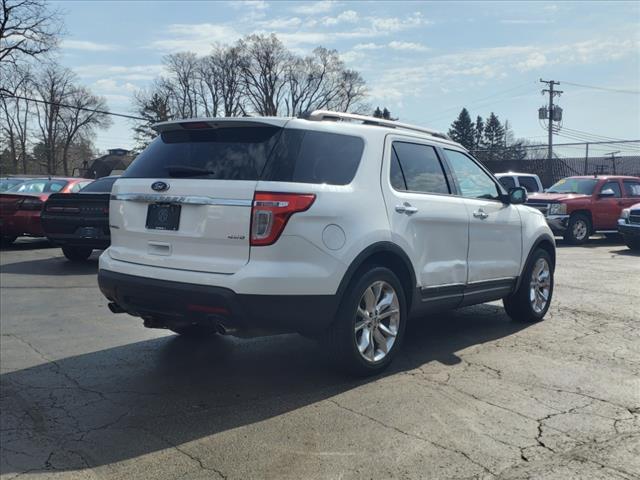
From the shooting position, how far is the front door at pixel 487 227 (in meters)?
5.83

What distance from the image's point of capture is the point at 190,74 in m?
75.8

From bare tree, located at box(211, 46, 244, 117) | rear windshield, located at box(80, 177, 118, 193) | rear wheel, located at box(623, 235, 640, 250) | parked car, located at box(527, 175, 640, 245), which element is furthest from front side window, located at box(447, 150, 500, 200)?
bare tree, located at box(211, 46, 244, 117)

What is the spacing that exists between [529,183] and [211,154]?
54.0ft

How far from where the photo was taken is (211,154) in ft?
14.5

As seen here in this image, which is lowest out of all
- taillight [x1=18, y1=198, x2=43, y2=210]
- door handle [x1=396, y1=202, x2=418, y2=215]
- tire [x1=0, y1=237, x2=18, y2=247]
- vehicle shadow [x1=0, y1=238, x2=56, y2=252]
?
vehicle shadow [x1=0, y1=238, x2=56, y2=252]

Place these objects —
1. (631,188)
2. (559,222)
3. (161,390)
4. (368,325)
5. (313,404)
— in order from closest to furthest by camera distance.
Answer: (313,404) → (161,390) → (368,325) → (559,222) → (631,188)

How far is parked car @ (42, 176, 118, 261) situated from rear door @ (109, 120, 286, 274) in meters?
5.86

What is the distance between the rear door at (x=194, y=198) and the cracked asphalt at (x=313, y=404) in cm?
100

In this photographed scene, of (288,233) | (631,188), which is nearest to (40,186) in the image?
(288,233)

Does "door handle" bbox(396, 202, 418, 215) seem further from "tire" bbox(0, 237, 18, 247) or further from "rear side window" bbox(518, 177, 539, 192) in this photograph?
"rear side window" bbox(518, 177, 539, 192)

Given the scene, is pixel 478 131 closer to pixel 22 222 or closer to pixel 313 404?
pixel 22 222

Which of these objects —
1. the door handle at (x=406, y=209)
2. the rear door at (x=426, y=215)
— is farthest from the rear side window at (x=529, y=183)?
the door handle at (x=406, y=209)

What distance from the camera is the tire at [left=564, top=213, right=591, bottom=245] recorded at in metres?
16.2

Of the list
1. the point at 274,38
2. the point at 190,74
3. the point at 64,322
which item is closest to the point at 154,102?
the point at 190,74
